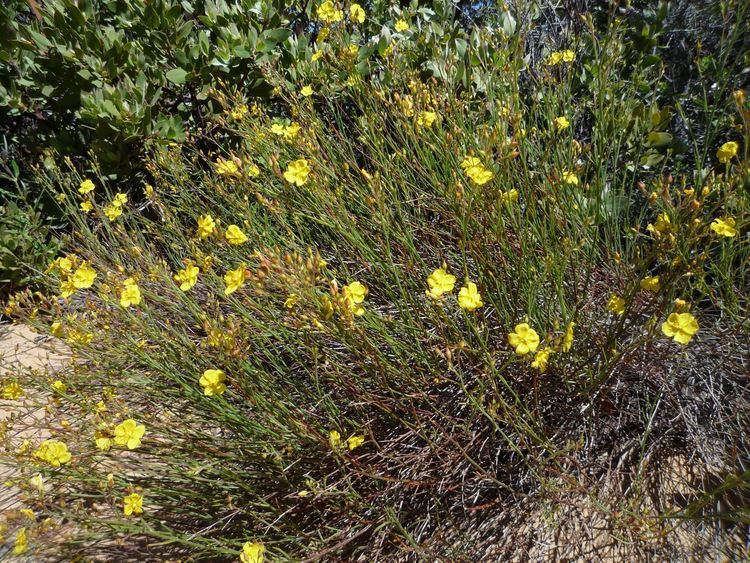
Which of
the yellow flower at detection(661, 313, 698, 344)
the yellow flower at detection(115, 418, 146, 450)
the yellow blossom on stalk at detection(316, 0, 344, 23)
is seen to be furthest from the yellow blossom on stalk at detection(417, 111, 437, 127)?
the yellow flower at detection(115, 418, 146, 450)

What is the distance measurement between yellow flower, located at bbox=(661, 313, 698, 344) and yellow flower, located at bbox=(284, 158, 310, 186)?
129 centimetres

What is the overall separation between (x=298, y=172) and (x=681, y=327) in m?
1.37

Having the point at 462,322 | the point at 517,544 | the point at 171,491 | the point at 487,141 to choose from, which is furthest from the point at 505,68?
the point at 171,491

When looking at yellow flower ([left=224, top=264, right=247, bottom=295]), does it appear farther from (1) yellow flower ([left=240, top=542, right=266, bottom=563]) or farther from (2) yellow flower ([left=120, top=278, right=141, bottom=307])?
(1) yellow flower ([left=240, top=542, right=266, bottom=563])

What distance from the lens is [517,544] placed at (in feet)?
5.94

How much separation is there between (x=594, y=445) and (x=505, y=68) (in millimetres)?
1598

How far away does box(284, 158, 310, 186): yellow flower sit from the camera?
2.06 metres

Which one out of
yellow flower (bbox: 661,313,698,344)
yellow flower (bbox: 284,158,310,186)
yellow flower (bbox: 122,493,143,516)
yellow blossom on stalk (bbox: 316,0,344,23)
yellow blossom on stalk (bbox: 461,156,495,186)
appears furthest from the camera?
yellow blossom on stalk (bbox: 316,0,344,23)

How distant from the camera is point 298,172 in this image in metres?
2.09

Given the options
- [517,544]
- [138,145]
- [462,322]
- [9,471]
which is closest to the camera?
[517,544]

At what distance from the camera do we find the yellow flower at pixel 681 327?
4.87 feet

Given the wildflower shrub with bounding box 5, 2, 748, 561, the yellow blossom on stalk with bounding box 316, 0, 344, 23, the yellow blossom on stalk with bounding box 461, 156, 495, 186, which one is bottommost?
the wildflower shrub with bounding box 5, 2, 748, 561

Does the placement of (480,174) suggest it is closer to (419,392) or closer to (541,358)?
(541,358)

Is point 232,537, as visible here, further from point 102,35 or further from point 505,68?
point 102,35
